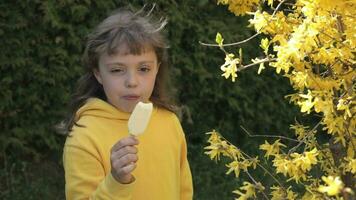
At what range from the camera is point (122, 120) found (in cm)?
228

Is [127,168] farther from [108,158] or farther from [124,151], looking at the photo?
[108,158]

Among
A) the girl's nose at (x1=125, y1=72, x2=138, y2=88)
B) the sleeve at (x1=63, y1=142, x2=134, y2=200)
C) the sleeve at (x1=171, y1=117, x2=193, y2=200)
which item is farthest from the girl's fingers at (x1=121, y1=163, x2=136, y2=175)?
the sleeve at (x1=171, y1=117, x2=193, y2=200)

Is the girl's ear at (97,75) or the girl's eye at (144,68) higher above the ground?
the girl's eye at (144,68)

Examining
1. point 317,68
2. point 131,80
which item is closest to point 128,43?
point 131,80

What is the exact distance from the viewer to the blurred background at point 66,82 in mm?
4473

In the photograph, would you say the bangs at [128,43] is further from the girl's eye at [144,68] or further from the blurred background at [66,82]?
the blurred background at [66,82]

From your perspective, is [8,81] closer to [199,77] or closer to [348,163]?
[199,77]

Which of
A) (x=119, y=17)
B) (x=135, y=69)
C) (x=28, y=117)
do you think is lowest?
(x=28, y=117)

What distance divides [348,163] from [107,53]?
2.77ft

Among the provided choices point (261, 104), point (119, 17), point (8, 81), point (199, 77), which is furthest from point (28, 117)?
point (119, 17)

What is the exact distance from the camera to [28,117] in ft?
15.0

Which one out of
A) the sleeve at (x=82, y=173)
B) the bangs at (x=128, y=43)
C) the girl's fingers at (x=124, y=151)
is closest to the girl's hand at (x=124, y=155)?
the girl's fingers at (x=124, y=151)

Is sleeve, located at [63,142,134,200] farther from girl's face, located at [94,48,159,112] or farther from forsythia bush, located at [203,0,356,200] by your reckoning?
forsythia bush, located at [203,0,356,200]

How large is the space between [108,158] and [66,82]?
8.19 feet
